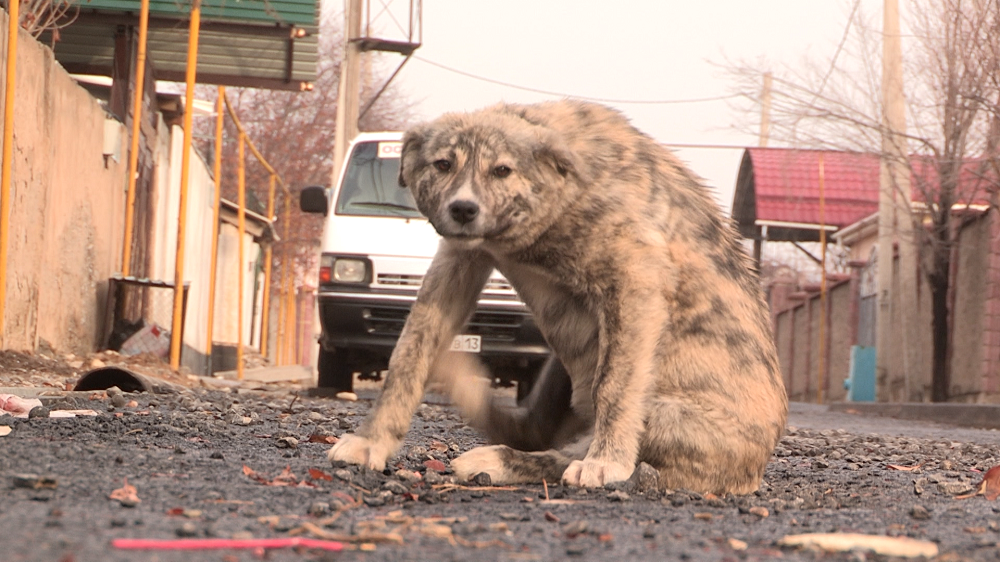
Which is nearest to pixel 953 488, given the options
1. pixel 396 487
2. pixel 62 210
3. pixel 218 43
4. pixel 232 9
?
pixel 396 487

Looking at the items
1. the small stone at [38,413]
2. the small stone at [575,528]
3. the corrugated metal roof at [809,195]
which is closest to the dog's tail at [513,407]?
the small stone at [575,528]

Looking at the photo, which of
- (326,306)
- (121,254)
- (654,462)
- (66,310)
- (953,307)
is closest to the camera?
(654,462)

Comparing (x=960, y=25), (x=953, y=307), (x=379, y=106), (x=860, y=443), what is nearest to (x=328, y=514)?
(x=860, y=443)

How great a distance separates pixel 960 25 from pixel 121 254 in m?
11.8

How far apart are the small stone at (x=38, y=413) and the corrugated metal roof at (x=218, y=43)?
27.6 feet

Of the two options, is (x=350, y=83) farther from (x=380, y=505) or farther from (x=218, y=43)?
(x=380, y=505)

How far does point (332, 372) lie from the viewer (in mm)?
10367

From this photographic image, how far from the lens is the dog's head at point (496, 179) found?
4125 millimetres

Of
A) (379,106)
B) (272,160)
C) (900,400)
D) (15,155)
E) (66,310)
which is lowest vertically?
(900,400)

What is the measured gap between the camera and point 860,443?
756cm

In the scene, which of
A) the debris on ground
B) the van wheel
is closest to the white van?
the van wheel

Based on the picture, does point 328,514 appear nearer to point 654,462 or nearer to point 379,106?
point 654,462

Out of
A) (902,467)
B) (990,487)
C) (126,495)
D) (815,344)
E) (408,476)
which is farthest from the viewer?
(815,344)

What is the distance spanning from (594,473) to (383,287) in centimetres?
599
